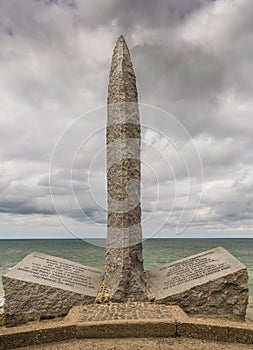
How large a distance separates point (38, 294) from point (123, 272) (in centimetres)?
170

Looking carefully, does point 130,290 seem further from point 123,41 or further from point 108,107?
point 123,41

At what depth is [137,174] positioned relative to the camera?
7672 millimetres

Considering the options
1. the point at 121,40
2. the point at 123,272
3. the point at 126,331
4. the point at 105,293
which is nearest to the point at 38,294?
the point at 105,293

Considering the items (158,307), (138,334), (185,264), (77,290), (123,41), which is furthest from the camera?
(123,41)

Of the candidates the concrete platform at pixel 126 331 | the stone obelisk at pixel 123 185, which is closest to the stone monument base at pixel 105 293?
the stone obelisk at pixel 123 185

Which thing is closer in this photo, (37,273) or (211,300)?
(211,300)

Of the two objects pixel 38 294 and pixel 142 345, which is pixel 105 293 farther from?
pixel 142 345

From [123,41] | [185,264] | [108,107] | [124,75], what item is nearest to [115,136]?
[108,107]

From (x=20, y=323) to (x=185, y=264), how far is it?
A: 354cm

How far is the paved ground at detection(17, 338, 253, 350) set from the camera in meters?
4.70

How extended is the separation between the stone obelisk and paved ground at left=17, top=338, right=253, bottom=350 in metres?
1.90

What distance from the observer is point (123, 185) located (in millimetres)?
7344

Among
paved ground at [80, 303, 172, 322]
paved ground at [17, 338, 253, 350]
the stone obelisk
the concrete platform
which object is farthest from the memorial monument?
paved ground at [17, 338, 253, 350]

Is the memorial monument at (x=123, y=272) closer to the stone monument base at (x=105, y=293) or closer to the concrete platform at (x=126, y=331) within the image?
the stone monument base at (x=105, y=293)
